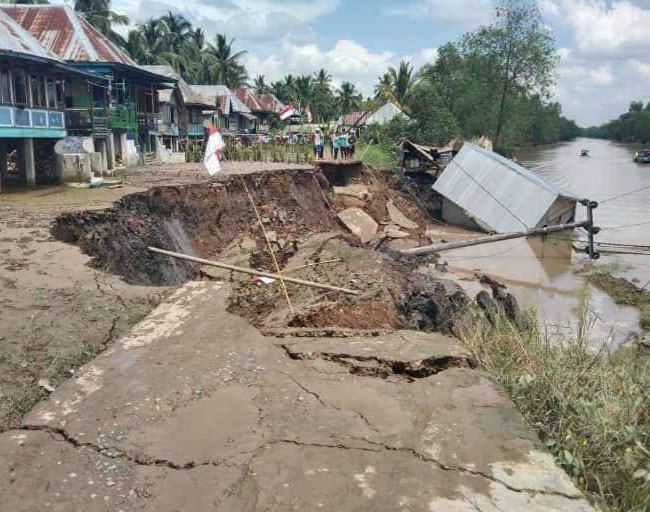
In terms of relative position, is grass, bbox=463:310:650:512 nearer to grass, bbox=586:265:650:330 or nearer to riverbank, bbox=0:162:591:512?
riverbank, bbox=0:162:591:512

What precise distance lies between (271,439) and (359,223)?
17.0 meters

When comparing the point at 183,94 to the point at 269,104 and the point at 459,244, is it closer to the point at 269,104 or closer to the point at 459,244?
the point at 269,104

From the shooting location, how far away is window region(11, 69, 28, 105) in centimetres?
1623

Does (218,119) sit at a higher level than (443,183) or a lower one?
higher

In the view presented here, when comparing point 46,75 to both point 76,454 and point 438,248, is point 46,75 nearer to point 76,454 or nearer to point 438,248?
point 438,248

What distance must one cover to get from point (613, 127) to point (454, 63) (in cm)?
13461

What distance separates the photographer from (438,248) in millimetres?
15906

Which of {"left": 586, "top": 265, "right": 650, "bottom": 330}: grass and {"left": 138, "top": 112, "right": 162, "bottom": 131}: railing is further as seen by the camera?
{"left": 138, "top": 112, "right": 162, "bottom": 131}: railing

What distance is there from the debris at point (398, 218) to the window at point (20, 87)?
1336 centimetres

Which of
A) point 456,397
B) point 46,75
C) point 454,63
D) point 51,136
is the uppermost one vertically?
point 454,63

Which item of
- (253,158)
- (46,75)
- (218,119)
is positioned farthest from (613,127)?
(46,75)

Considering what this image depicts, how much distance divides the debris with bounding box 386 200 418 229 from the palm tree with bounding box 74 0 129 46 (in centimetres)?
2353

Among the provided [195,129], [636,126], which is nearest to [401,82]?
[195,129]

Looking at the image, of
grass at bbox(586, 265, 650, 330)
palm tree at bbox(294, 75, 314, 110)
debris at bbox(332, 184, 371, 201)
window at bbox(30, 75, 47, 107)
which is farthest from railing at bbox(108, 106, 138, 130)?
palm tree at bbox(294, 75, 314, 110)
